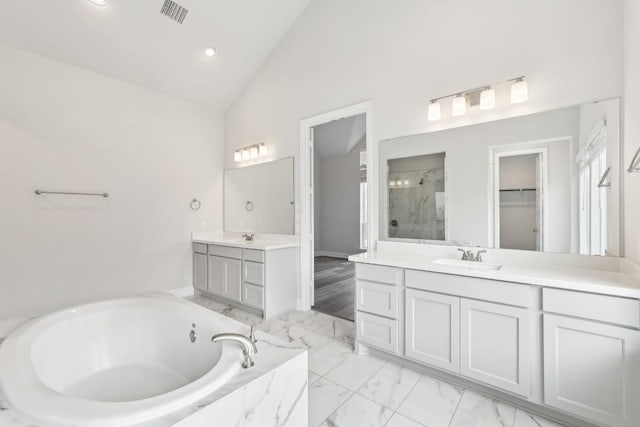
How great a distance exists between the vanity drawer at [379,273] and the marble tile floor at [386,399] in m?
0.65

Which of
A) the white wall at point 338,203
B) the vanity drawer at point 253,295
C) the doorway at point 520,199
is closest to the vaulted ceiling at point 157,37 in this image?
the vanity drawer at point 253,295

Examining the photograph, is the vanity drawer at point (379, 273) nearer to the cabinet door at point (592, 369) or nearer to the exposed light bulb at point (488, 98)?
the cabinet door at point (592, 369)

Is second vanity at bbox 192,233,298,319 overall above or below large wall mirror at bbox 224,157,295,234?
below

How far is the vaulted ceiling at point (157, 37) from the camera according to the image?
2520 millimetres

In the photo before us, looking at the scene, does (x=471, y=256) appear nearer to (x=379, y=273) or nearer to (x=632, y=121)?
(x=379, y=273)

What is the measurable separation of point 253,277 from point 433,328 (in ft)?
6.35

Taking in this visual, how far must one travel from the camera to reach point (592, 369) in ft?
4.50

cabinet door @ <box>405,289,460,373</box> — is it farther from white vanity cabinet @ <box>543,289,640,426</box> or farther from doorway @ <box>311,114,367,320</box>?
doorway @ <box>311,114,367,320</box>

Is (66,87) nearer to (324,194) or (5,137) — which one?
(5,137)

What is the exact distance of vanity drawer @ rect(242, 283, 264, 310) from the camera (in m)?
3.02

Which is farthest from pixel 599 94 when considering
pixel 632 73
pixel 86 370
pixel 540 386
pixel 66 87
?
pixel 66 87

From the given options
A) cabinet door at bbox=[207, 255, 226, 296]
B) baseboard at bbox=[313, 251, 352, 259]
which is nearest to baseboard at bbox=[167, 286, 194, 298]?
cabinet door at bbox=[207, 255, 226, 296]

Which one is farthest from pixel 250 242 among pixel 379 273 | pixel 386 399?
pixel 386 399

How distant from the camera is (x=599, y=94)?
5.66 feet
